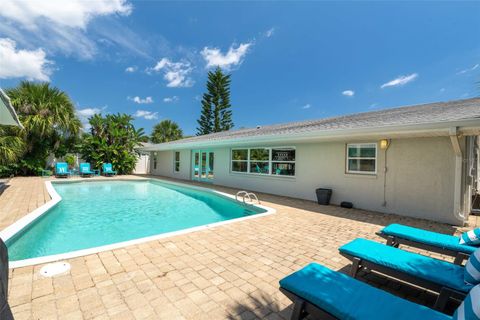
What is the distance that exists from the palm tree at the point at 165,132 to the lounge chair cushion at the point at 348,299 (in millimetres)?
32263

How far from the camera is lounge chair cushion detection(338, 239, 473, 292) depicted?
7.79 ft

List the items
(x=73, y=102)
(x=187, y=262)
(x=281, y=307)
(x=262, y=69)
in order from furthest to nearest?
(x=262, y=69) → (x=73, y=102) → (x=187, y=262) → (x=281, y=307)

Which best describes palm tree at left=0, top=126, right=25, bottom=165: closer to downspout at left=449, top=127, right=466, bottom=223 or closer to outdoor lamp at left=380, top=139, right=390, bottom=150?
outdoor lamp at left=380, top=139, right=390, bottom=150

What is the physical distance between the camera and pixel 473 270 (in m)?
2.14

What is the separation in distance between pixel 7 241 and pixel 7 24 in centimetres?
1115

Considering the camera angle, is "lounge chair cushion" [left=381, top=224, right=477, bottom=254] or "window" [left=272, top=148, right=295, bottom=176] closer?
"lounge chair cushion" [left=381, top=224, right=477, bottom=254]

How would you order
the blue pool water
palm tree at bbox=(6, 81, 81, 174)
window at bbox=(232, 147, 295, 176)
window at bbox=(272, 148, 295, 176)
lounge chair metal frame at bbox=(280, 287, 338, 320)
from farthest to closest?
palm tree at bbox=(6, 81, 81, 174) → window at bbox=(232, 147, 295, 176) → window at bbox=(272, 148, 295, 176) → the blue pool water → lounge chair metal frame at bbox=(280, 287, 338, 320)

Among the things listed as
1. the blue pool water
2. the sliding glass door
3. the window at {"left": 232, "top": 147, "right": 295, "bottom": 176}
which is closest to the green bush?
the sliding glass door

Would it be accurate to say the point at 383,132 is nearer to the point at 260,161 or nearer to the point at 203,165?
the point at 260,161

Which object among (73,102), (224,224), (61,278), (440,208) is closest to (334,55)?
(440,208)

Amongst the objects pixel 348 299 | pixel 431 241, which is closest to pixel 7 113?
pixel 348 299

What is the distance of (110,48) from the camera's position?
14586mm

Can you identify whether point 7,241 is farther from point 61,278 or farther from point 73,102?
point 73,102

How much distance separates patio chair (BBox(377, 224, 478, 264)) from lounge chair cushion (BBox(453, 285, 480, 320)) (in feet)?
8.50
